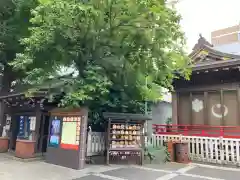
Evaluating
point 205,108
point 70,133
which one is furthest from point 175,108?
point 70,133

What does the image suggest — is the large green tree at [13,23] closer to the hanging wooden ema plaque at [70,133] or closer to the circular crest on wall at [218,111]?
the hanging wooden ema plaque at [70,133]

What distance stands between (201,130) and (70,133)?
6.99m

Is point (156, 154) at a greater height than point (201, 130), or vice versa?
point (201, 130)

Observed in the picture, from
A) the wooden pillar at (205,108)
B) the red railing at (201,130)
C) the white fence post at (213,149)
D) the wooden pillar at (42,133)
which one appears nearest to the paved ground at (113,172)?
the white fence post at (213,149)

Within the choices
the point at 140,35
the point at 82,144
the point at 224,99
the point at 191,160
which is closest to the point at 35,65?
the point at 82,144

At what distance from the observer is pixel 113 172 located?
26.7 feet

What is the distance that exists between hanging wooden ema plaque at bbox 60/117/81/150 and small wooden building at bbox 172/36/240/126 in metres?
6.52

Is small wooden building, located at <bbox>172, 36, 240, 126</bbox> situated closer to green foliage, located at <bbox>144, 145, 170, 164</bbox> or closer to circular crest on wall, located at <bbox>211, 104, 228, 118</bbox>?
circular crest on wall, located at <bbox>211, 104, 228, 118</bbox>

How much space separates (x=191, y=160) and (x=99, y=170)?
502 cm

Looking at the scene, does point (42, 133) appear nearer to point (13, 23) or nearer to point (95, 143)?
point (95, 143)

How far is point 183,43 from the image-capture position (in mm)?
9211

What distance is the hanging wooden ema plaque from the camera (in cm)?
869

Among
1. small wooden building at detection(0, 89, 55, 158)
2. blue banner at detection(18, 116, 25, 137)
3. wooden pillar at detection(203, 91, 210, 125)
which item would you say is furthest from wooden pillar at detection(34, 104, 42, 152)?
wooden pillar at detection(203, 91, 210, 125)

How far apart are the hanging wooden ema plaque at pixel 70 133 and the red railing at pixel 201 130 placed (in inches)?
220
